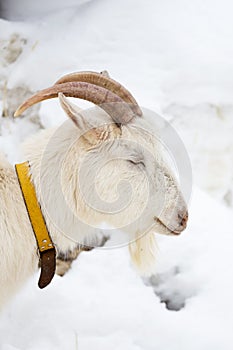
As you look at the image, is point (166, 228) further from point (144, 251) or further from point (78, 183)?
point (78, 183)

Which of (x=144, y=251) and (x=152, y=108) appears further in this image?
(x=152, y=108)

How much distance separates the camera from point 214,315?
3549mm

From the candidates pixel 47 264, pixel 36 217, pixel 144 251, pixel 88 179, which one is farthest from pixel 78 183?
pixel 144 251

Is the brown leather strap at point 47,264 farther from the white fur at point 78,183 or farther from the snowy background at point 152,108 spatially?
the snowy background at point 152,108

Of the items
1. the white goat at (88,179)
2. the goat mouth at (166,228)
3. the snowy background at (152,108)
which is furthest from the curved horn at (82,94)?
the snowy background at (152,108)

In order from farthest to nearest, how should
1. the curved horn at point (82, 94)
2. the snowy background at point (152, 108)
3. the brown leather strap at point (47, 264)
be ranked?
1. the snowy background at point (152, 108)
2. the brown leather strap at point (47, 264)
3. the curved horn at point (82, 94)

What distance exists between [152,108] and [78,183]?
2.04m

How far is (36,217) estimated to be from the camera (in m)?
2.57

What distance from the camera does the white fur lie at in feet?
8.63

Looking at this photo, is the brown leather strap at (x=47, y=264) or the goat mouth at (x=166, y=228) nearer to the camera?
the brown leather strap at (x=47, y=264)

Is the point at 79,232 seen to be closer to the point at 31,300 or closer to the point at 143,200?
the point at 143,200

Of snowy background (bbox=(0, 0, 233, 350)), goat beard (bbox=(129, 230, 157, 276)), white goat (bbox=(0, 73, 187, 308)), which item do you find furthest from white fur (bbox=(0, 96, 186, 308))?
snowy background (bbox=(0, 0, 233, 350))

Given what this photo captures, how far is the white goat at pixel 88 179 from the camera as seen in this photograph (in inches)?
103

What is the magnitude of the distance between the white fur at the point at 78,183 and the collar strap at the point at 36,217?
6cm
